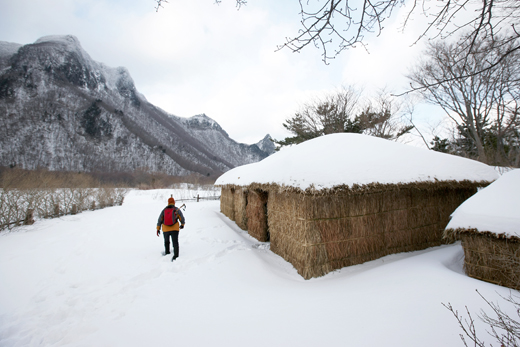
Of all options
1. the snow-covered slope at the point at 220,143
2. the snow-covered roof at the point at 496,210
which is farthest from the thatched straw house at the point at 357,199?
the snow-covered slope at the point at 220,143

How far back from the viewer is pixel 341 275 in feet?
14.3

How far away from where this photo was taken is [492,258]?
3477mm

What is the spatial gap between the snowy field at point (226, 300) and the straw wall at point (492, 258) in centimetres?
30

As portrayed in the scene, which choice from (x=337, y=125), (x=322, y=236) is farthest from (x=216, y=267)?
(x=337, y=125)

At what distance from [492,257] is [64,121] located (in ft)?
173

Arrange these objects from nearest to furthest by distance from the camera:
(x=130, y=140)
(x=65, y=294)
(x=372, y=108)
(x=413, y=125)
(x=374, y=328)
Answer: (x=374, y=328) → (x=65, y=294) → (x=413, y=125) → (x=372, y=108) → (x=130, y=140)

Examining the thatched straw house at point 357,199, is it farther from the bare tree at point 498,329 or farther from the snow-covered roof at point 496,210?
the bare tree at point 498,329

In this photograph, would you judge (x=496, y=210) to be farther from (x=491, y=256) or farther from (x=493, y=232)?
(x=491, y=256)

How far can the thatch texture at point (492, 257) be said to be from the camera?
327cm

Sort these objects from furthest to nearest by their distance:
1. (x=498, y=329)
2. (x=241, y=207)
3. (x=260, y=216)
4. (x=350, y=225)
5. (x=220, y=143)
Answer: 1. (x=220, y=143)
2. (x=241, y=207)
3. (x=260, y=216)
4. (x=350, y=225)
5. (x=498, y=329)

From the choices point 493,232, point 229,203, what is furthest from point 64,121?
point 493,232

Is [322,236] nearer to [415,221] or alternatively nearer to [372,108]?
[415,221]

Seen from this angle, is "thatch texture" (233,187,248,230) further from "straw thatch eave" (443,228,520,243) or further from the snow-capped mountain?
the snow-capped mountain

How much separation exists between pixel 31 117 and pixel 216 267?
1962 inches
